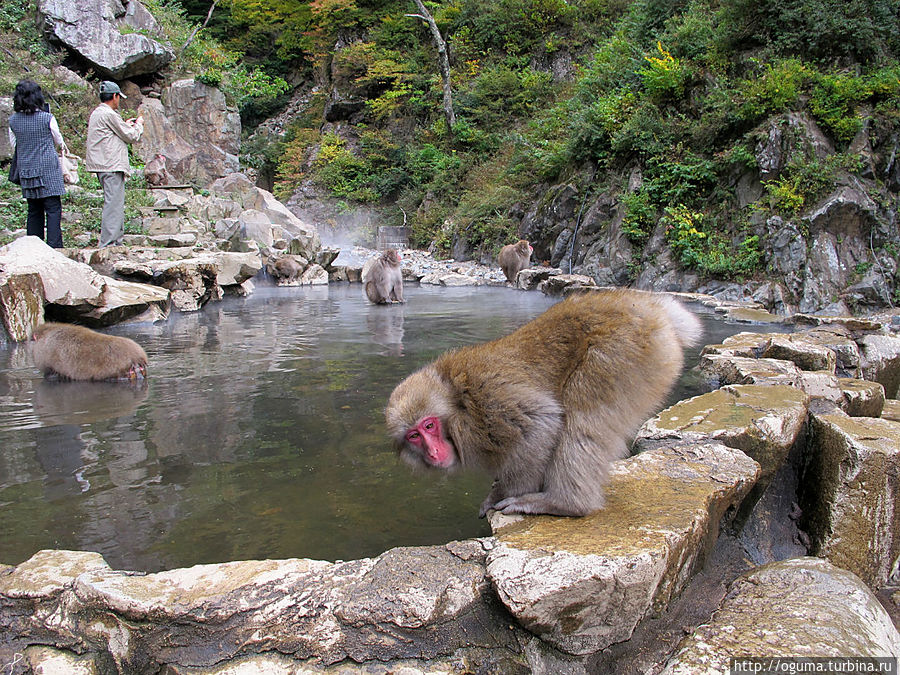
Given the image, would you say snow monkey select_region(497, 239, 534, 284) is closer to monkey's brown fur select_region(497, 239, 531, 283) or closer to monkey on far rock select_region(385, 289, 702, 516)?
monkey's brown fur select_region(497, 239, 531, 283)

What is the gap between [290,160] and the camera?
76.3 ft

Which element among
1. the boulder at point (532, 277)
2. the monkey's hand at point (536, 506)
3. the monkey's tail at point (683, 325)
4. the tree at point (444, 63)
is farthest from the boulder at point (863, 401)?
the tree at point (444, 63)

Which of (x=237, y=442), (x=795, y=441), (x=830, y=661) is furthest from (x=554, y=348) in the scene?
(x=237, y=442)

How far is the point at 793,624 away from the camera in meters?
1.35

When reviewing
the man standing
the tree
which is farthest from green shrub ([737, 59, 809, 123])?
the tree

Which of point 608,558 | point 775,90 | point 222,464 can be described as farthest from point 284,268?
point 608,558

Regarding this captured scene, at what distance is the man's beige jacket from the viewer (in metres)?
6.68

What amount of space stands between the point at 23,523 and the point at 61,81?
16059mm

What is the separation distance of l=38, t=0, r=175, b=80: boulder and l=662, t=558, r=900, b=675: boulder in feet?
59.5

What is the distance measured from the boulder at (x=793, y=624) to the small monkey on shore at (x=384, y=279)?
712 centimetres

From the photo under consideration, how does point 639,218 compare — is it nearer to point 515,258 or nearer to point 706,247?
point 706,247

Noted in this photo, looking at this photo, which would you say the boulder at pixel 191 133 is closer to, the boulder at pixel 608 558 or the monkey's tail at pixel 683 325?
the monkey's tail at pixel 683 325

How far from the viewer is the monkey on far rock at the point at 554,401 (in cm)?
172

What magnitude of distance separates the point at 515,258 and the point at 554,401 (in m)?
10.0
